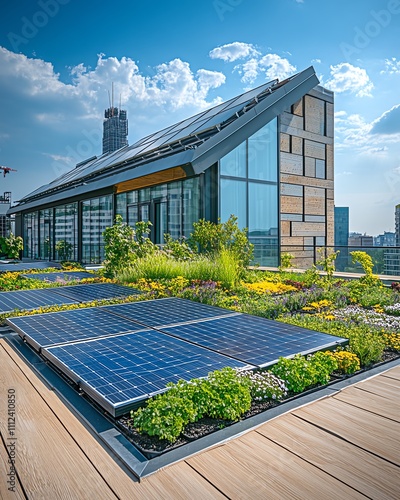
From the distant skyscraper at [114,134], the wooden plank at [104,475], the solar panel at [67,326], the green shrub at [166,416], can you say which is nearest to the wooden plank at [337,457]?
the green shrub at [166,416]

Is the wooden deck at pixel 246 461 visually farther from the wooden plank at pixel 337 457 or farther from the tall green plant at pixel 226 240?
the tall green plant at pixel 226 240

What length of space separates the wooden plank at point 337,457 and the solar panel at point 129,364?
30.5 inches

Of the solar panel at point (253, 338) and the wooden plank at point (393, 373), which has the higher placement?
the solar panel at point (253, 338)

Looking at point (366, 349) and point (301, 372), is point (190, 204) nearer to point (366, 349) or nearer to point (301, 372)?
point (366, 349)

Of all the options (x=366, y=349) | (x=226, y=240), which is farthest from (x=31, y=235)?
(x=366, y=349)

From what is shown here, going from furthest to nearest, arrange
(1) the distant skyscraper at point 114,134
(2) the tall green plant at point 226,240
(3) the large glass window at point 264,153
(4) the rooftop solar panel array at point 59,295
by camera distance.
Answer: (1) the distant skyscraper at point 114,134 < (3) the large glass window at point 264,153 < (2) the tall green plant at point 226,240 < (4) the rooftop solar panel array at point 59,295

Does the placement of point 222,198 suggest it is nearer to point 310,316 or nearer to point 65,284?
point 65,284

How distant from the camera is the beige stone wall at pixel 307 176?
45.3 feet

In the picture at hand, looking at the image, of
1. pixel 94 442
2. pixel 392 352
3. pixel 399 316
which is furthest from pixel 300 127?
pixel 94 442

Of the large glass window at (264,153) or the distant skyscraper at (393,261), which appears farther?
the large glass window at (264,153)

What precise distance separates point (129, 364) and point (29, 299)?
394 cm

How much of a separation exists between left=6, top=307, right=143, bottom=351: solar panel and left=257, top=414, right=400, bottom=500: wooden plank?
7.29 ft

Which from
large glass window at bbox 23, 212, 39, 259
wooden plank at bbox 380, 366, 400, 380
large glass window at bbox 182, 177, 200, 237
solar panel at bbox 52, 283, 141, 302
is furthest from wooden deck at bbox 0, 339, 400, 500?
large glass window at bbox 23, 212, 39, 259

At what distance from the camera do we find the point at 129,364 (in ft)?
9.91
